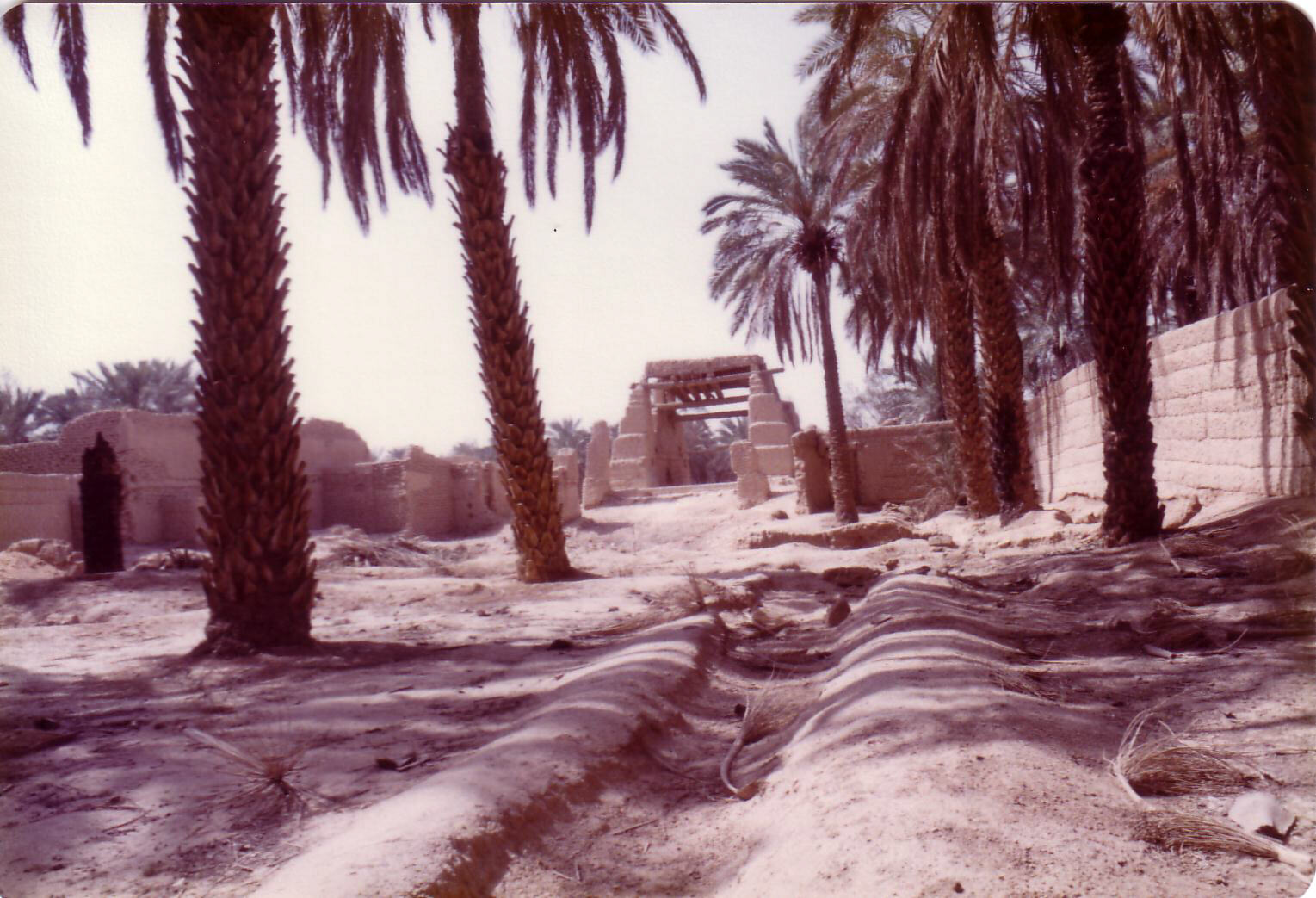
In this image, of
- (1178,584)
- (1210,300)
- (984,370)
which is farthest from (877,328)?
(1178,584)

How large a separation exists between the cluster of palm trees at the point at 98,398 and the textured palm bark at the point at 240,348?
361 millimetres

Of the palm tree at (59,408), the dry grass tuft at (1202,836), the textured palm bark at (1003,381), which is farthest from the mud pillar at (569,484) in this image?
the dry grass tuft at (1202,836)

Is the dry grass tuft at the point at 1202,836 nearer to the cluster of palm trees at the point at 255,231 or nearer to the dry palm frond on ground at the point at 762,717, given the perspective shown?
the dry palm frond on ground at the point at 762,717

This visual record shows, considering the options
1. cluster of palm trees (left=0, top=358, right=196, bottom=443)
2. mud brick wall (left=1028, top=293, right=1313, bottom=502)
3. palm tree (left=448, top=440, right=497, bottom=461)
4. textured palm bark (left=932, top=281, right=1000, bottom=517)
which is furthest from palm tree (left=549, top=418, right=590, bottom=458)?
mud brick wall (left=1028, top=293, right=1313, bottom=502)

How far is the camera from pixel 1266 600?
13.9ft

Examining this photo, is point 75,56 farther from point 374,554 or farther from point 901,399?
point 901,399

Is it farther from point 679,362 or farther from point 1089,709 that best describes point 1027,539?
point 679,362

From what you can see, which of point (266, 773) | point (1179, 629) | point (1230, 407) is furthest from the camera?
point (1230, 407)

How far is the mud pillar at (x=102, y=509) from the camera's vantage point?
9.20m

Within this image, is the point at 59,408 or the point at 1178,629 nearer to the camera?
the point at 1178,629

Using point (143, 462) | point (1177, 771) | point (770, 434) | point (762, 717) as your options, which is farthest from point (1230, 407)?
point (770, 434)

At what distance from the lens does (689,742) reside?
350 centimetres

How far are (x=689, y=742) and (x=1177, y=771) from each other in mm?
1783

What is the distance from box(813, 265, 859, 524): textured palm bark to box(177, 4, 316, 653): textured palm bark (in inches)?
482
